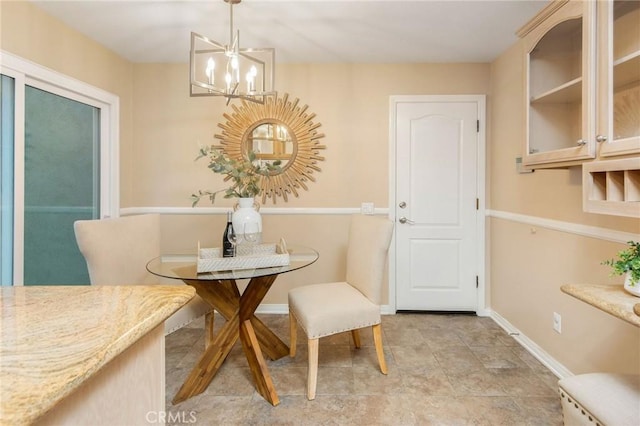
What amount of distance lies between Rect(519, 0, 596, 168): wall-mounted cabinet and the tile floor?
1.33 meters

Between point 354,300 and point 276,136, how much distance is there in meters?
1.72

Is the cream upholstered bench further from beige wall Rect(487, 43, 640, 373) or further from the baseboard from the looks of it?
the baseboard

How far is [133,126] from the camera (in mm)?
3107

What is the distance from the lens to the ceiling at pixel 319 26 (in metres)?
2.13

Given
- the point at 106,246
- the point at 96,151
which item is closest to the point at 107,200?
the point at 96,151

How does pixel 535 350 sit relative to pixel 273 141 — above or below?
below

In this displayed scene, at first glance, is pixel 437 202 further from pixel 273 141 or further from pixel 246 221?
pixel 246 221

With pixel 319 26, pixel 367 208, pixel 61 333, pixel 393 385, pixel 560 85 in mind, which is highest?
pixel 319 26

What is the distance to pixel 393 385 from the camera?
1963mm

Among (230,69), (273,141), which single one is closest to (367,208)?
(273,141)

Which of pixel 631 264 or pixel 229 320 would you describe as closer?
pixel 631 264

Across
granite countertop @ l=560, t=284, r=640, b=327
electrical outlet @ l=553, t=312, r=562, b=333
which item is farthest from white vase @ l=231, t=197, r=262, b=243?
electrical outlet @ l=553, t=312, r=562, b=333

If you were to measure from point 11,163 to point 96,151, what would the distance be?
0.83 metres

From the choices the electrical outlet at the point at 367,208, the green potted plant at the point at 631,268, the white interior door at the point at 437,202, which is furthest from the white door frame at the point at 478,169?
the green potted plant at the point at 631,268
